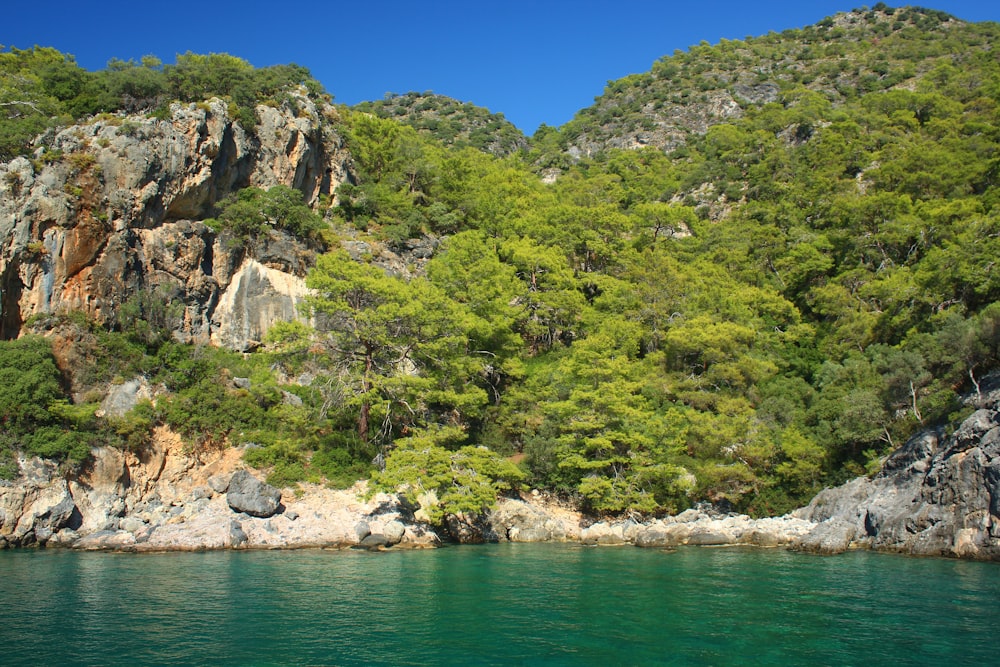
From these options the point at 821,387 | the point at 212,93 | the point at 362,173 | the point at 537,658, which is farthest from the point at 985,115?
the point at 537,658

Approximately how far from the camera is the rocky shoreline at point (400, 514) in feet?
72.2

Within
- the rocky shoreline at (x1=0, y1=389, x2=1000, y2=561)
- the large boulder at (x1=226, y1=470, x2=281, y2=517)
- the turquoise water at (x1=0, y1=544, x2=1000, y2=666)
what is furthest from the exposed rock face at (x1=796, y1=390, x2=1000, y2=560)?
the large boulder at (x1=226, y1=470, x2=281, y2=517)

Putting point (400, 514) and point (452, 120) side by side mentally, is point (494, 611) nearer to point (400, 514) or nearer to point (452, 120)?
point (400, 514)

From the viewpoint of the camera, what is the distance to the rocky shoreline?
22.0 m

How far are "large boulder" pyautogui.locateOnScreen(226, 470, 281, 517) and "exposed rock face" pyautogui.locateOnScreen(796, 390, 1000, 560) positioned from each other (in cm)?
2124

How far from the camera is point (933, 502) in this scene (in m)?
22.6

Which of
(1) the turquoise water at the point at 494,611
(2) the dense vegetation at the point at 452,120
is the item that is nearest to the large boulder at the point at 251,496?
(1) the turquoise water at the point at 494,611

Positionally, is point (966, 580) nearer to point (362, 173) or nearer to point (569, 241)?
point (569, 241)

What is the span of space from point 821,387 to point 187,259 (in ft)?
122

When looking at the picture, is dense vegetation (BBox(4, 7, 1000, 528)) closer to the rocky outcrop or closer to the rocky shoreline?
the rocky shoreline

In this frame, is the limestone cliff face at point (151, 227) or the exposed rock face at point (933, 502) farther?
the limestone cliff face at point (151, 227)

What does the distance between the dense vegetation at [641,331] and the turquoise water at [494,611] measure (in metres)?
8.49

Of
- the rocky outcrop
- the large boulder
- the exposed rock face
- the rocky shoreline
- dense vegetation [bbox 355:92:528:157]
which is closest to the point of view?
the exposed rock face

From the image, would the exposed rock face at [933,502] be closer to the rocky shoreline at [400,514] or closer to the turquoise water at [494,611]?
the rocky shoreline at [400,514]
